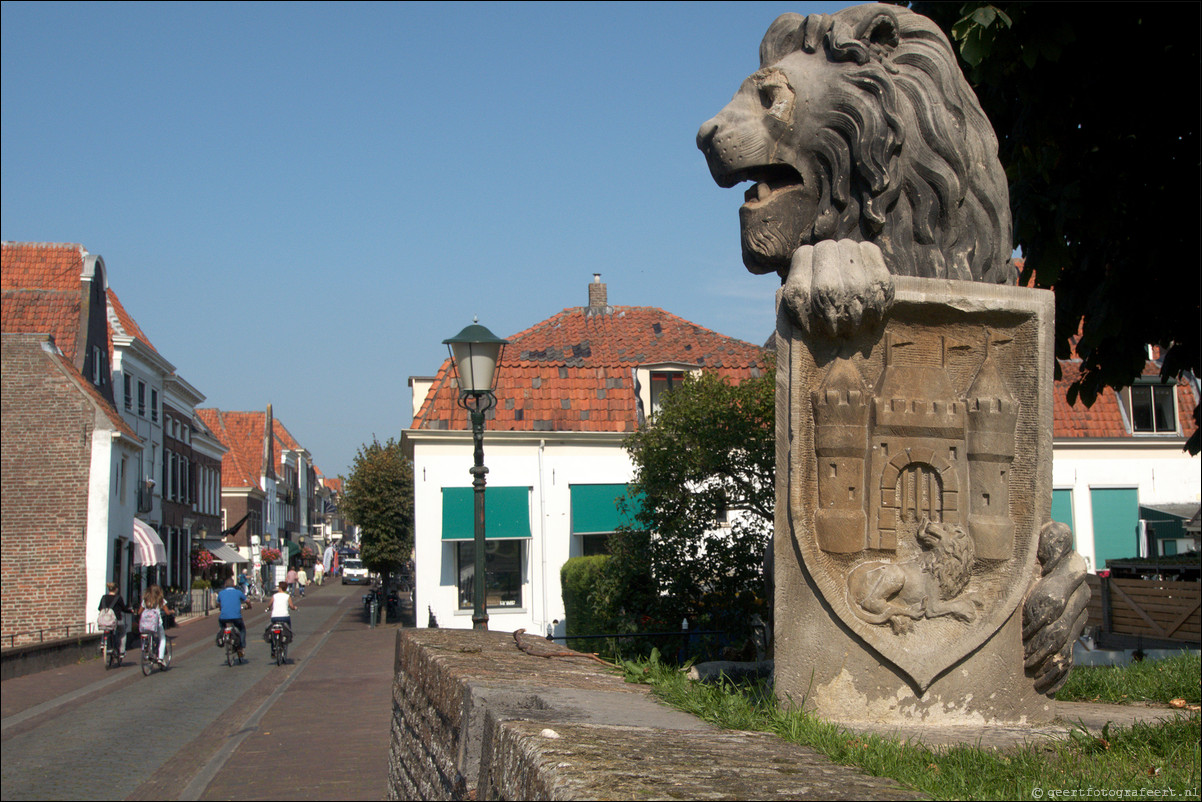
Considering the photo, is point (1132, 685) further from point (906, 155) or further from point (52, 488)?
point (52, 488)

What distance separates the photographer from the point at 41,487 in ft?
98.2

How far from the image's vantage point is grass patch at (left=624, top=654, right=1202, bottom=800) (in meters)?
2.96

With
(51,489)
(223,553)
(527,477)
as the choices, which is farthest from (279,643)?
(223,553)

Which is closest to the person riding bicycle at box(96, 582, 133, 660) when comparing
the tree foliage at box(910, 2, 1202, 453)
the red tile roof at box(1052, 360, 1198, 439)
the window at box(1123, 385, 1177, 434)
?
the red tile roof at box(1052, 360, 1198, 439)

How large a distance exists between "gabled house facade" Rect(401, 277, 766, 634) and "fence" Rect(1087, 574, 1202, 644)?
10.4 metres

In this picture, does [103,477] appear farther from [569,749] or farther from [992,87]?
[569,749]

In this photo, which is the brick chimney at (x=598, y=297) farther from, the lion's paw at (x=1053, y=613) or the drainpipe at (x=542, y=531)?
the lion's paw at (x=1053, y=613)

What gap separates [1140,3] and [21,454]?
30.4 meters

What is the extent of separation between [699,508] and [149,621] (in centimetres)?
1402

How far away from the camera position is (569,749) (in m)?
2.52

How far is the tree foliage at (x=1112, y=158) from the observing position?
722 cm

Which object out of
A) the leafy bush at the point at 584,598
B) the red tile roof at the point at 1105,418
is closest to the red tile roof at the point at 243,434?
Result: the leafy bush at the point at 584,598

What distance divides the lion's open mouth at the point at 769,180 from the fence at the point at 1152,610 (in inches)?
413

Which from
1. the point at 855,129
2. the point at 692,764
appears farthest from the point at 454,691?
the point at 855,129
